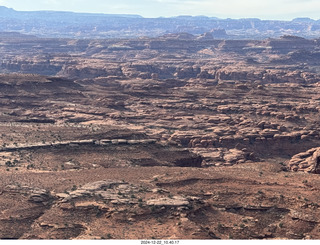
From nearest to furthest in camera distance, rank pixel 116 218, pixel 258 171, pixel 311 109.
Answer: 1. pixel 116 218
2. pixel 258 171
3. pixel 311 109

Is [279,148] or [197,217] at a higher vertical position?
[197,217]

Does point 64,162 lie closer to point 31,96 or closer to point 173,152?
point 173,152

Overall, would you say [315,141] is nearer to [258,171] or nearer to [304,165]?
[304,165]

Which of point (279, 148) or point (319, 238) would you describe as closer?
point (319, 238)

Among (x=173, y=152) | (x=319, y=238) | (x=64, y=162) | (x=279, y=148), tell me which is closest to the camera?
(x=319, y=238)

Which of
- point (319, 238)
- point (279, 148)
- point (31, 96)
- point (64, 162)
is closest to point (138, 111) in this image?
point (31, 96)

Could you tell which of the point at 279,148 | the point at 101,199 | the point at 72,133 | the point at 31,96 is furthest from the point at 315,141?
the point at 31,96
